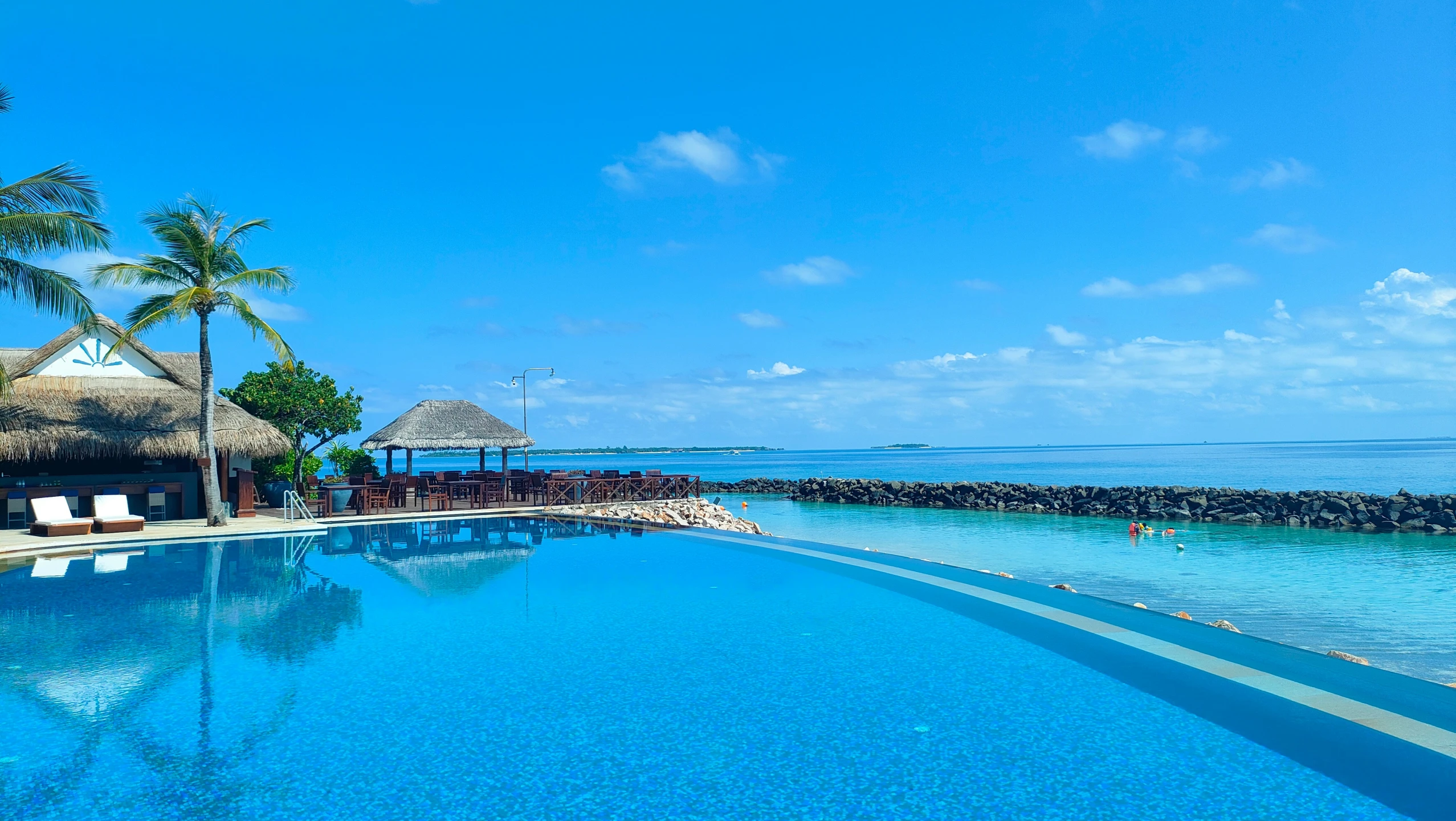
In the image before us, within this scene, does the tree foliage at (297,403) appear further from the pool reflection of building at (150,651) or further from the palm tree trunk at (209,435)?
the pool reflection of building at (150,651)

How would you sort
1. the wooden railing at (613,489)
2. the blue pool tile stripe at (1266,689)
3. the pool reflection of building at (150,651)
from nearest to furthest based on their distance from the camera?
the blue pool tile stripe at (1266,689), the pool reflection of building at (150,651), the wooden railing at (613,489)

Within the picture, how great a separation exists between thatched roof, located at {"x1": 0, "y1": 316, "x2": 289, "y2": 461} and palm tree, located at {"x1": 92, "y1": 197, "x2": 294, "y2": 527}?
48.7 inches

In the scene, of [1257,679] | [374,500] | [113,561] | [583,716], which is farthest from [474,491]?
[1257,679]

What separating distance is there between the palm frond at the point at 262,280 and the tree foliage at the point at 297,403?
23.2 feet

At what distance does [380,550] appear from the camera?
47.1ft

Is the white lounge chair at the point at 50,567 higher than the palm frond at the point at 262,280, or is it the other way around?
the palm frond at the point at 262,280

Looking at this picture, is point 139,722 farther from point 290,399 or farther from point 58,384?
point 290,399

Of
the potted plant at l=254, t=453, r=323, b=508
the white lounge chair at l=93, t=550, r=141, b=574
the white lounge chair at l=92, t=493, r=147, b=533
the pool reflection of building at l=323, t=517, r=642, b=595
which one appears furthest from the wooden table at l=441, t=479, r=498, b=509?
the white lounge chair at l=93, t=550, r=141, b=574

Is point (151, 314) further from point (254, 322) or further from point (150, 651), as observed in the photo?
point (150, 651)

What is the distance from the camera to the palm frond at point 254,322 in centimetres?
1638

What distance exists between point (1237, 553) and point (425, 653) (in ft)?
66.5

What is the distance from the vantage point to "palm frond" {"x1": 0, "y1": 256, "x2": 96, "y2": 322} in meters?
14.9

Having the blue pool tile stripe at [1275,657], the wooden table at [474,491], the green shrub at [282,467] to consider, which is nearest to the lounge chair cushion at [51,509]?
the green shrub at [282,467]

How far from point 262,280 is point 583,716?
48.1 ft
